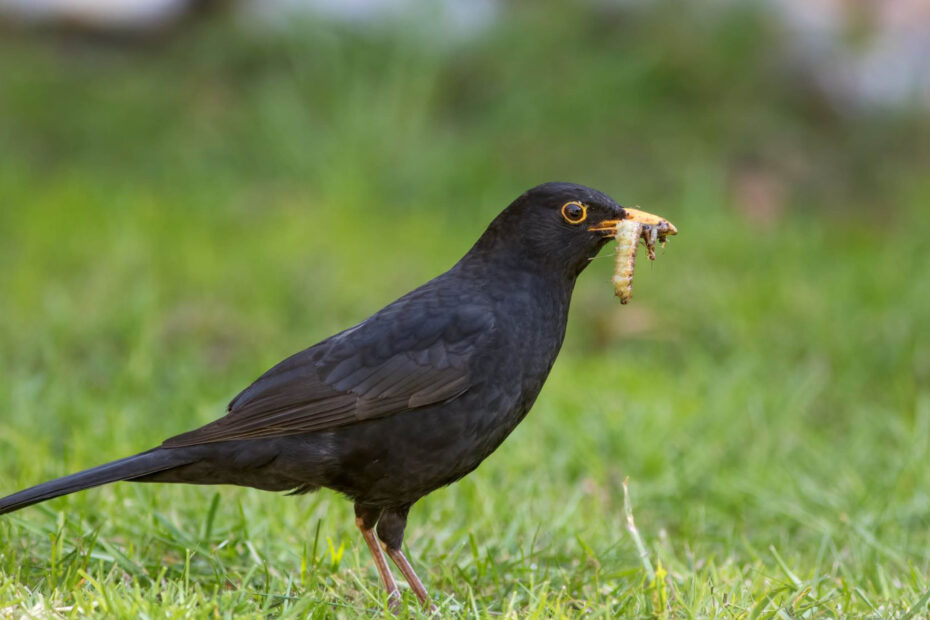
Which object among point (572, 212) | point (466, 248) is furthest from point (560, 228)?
point (466, 248)

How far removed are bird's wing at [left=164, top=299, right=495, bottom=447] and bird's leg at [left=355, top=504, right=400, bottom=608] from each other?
12.6 inches

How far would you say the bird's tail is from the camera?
10.7 feet

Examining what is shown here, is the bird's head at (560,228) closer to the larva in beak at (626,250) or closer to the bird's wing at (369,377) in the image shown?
the larva in beak at (626,250)

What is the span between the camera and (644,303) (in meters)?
7.19

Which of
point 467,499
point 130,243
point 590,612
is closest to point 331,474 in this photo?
point 590,612

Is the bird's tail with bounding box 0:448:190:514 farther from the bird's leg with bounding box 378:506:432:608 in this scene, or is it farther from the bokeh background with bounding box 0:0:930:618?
the bird's leg with bounding box 378:506:432:608

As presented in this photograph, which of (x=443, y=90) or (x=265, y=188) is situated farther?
(x=443, y=90)

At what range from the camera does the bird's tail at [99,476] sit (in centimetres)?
326

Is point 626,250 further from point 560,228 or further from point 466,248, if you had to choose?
point 466,248

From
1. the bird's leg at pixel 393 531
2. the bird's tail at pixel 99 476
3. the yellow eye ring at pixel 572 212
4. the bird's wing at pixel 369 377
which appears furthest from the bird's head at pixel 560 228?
the bird's tail at pixel 99 476

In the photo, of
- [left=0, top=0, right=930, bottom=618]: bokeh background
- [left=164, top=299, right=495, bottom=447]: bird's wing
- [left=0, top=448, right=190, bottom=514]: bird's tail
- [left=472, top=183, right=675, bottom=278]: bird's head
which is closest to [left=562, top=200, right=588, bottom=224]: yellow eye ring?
[left=472, top=183, right=675, bottom=278]: bird's head

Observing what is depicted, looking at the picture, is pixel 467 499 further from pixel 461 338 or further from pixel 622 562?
pixel 461 338

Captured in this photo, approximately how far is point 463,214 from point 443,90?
67.4 inches

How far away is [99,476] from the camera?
3.29m
